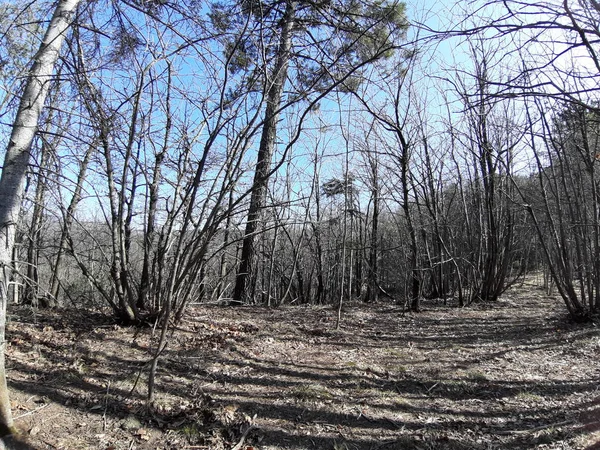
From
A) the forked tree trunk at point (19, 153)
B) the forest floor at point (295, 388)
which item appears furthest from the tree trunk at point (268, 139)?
the forked tree trunk at point (19, 153)

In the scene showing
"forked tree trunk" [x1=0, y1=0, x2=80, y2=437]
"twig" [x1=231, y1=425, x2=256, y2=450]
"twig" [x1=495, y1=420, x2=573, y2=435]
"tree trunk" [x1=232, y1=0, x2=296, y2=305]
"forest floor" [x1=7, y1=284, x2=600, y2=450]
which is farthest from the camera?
"tree trunk" [x1=232, y1=0, x2=296, y2=305]

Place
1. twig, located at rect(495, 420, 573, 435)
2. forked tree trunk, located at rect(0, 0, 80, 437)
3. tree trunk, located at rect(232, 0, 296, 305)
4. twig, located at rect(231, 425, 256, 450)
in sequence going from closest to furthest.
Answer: forked tree trunk, located at rect(0, 0, 80, 437) < twig, located at rect(231, 425, 256, 450) < twig, located at rect(495, 420, 573, 435) < tree trunk, located at rect(232, 0, 296, 305)

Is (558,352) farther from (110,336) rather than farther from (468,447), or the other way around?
(110,336)

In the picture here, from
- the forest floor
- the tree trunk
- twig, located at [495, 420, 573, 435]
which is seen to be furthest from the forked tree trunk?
twig, located at [495, 420, 573, 435]

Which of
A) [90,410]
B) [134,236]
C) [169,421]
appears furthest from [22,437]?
[134,236]

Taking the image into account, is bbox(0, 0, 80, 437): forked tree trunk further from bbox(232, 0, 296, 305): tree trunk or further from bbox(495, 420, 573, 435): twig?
bbox(495, 420, 573, 435): twig

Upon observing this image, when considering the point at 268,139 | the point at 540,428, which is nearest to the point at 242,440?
the point at 540,428

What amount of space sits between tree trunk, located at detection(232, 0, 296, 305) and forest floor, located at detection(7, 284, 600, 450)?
4.74 ft

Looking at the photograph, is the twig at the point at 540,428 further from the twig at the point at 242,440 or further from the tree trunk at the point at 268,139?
the tree trunk at the point at 268,139

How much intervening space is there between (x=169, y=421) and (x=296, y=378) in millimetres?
1308

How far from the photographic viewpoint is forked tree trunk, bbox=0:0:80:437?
2.33m

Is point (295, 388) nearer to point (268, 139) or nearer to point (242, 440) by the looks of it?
point (242, 440)

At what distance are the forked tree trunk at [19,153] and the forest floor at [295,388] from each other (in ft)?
2.22

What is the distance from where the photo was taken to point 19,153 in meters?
2.48
